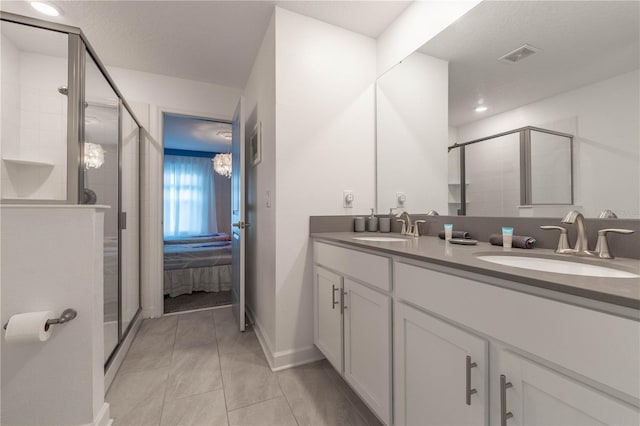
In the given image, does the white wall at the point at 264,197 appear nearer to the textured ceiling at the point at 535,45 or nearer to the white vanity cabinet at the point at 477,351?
the white vanity cabinet at the point at 477,351

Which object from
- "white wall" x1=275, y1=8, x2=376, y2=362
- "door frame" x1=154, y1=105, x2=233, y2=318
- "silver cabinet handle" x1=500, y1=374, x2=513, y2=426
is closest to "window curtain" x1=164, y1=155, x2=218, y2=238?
"door frame" x1=154, y1=105, x2=233, y2=318

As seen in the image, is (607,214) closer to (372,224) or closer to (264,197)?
(372,224)

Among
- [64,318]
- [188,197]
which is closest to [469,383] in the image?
[64,318]

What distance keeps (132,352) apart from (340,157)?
2.09 metres

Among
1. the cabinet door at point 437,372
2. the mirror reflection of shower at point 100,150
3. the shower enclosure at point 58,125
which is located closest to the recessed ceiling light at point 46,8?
the shower enclosure at point 58,125

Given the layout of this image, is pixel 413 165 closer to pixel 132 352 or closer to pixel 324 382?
pixel 324 382

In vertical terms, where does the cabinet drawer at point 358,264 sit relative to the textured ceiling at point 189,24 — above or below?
below

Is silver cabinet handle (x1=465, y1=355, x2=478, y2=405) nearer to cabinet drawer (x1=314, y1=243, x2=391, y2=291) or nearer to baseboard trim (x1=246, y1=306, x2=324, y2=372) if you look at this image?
cabinet drawer (x1=314, y1=243, x2=391, y2=291)

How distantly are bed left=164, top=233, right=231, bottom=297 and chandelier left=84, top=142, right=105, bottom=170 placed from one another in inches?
77.2

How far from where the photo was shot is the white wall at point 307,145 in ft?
5.74

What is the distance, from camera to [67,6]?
1787 mm

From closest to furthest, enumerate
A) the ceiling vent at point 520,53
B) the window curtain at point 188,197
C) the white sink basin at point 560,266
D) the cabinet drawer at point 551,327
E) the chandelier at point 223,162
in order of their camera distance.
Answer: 1. the cabinet drawer at point 551,327
2. the white sink basin at point 560,266
3. the ceiling vent at point 520,53
4. the chandelier at point 223,162
5. the window curtain at point 188,197

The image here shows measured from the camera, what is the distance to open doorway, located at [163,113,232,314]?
3230 mm

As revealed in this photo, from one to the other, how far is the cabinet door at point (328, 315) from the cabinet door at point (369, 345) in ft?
0.24
